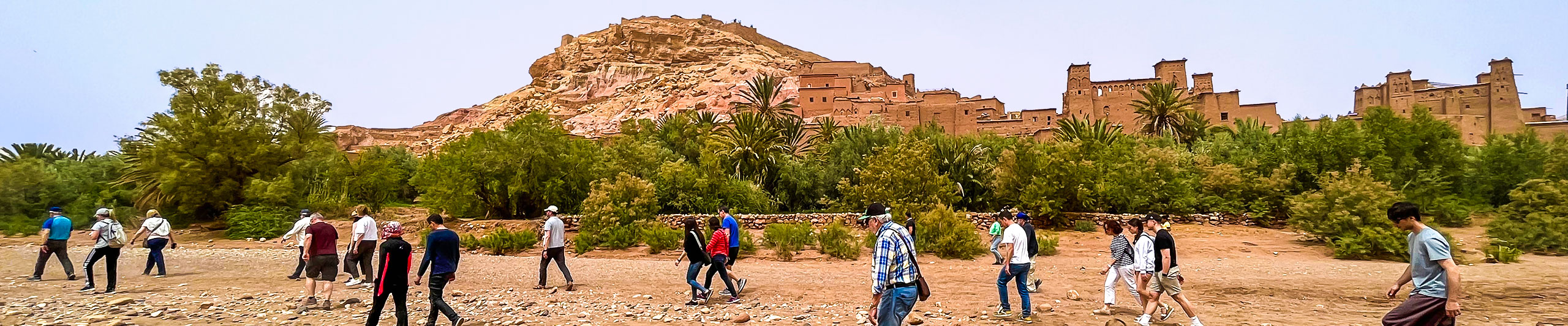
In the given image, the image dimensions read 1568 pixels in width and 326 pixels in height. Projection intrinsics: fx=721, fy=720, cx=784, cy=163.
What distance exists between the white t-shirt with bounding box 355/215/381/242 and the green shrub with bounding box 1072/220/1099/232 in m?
18.5

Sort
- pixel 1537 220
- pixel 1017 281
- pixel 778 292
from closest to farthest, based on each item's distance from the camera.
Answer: pixel 1017 281, pixel 778 292, pixel 1537 220

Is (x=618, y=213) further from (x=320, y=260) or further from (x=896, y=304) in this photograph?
(x=896, y=304)

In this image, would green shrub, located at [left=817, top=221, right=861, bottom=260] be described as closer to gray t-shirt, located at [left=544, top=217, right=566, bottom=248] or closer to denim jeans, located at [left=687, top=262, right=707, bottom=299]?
denim jeans, located at [left=687, top=262, right=707, bottom=299]

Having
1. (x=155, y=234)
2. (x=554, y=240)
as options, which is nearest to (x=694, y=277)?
(x=554, y=240)

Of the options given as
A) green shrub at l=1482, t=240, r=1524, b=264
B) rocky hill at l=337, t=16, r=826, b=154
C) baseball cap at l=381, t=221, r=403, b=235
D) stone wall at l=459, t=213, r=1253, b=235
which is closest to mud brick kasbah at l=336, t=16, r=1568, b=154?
rocky hill at l=337, t=16, r=826, b=154

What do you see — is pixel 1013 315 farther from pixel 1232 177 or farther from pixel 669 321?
pixel 1232 177

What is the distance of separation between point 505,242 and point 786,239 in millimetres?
7370

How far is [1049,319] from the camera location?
8242 mm

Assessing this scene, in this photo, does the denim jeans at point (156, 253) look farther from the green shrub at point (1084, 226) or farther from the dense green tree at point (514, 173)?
the green shrub at point (1084, 226)

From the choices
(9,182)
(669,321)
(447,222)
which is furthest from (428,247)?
(9,182)

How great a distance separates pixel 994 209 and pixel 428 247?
20785 mm

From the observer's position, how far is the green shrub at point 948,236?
53.1 feet

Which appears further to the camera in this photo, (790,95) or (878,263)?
(790,95)

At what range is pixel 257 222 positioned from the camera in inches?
951
